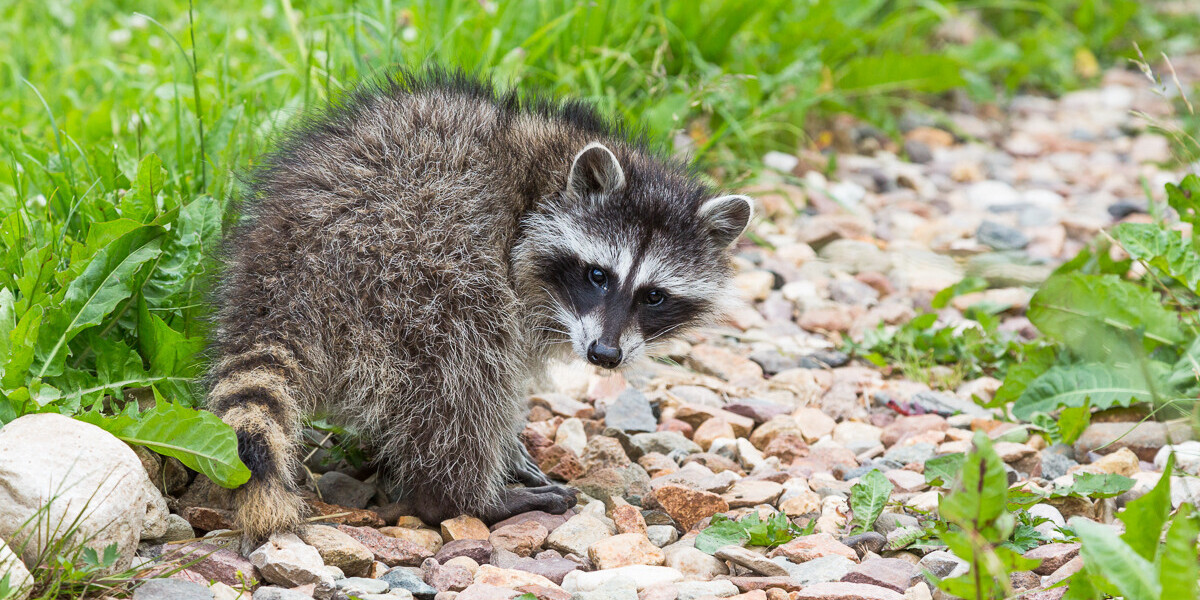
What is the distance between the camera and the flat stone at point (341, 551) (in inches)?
126

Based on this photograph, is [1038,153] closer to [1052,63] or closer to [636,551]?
[1052,63]

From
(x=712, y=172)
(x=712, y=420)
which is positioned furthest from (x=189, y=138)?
(x=712, y=172)

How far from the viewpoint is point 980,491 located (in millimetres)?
2367

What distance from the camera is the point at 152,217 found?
3.76 metres

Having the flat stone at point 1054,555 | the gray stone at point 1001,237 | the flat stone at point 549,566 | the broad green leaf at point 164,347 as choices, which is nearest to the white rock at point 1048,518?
the flat stone at point 1054,555

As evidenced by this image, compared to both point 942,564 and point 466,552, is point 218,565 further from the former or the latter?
point 942,564

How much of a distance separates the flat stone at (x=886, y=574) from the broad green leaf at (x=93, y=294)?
8.12 feet

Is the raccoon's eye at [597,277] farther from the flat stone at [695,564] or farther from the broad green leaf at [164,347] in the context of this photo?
the broad green leaf at [164,347]

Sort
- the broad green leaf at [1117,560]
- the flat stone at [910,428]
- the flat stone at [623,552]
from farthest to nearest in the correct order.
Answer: the flat stone at [910,428] < the flat stone at [623,552] < the broad green leaf at [1117,560]

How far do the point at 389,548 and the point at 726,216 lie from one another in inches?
75.2

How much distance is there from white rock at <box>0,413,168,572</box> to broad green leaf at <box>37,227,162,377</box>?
0.45 metres

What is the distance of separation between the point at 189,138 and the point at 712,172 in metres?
3.11

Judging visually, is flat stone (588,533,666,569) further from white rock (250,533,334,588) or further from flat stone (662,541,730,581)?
white rock (250,533,334,588)

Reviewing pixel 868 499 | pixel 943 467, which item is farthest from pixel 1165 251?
pixel 868 499
